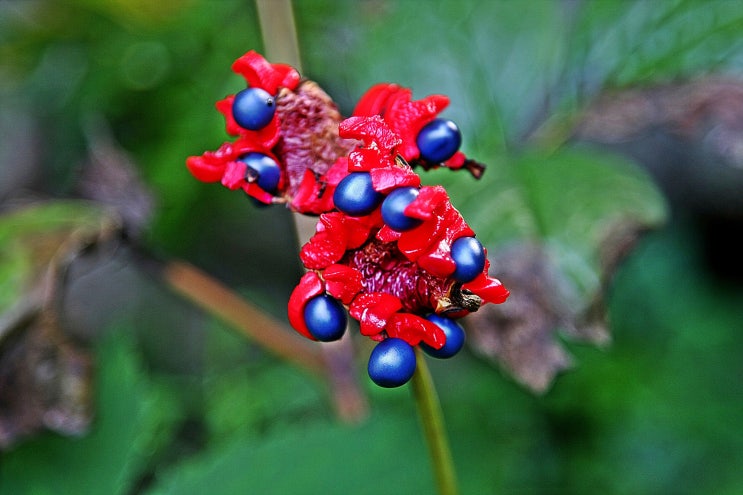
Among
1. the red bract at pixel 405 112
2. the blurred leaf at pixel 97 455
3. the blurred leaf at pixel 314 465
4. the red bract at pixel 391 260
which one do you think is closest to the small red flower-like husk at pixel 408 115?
the red bract at pixel 405 112

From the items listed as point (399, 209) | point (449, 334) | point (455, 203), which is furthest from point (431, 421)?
point (455, 203)

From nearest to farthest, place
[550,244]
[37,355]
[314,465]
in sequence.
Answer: [550,244] < [37,355] < [314,465]

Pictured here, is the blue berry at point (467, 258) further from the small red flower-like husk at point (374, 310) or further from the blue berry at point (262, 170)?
the blue berry at point (262, 170)

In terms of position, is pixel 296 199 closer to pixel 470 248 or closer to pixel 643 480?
pixel 470 248

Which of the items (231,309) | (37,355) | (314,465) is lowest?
(314,465)

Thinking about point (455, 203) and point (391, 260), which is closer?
point (391, 260)

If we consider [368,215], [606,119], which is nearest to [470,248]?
[368,215]

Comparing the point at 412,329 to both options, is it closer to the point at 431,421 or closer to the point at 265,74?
the point at 431,421
